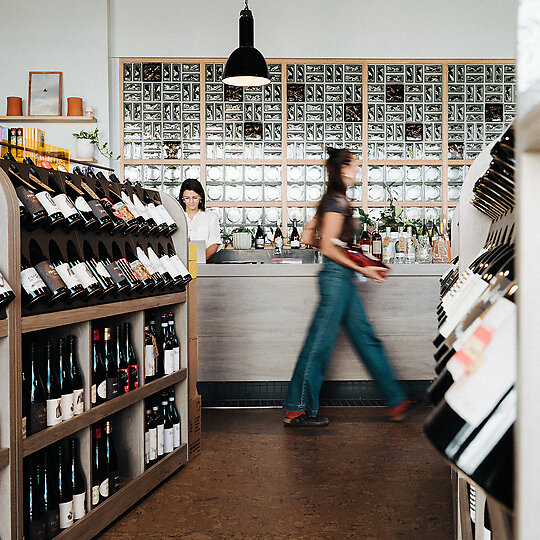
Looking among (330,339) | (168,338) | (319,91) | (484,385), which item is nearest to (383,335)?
(330,339)

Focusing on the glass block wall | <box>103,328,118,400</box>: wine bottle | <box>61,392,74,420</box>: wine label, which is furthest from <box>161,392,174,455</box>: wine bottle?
the glass block wall

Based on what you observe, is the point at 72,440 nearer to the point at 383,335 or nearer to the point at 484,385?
the point at 484,385

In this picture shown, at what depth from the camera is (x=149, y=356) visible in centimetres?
253

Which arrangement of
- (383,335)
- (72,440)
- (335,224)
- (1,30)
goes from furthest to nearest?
(1,30) → (383,335) → (335,224) → (72,440)

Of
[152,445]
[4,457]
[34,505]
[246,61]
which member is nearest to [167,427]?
[152,445]

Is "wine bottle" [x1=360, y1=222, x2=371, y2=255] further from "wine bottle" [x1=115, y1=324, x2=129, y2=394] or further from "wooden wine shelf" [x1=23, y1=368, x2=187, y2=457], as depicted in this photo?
"wine bottle" [x1=115, y1=324, x2=129, y2=394]

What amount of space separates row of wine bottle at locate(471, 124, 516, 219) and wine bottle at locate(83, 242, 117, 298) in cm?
124

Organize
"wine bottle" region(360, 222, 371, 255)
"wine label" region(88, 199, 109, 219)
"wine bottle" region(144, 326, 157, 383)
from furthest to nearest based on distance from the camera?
1. "wine bottle" region(360, 222, 371, 255)
2. "wine bottle" region(144, 326, 157, 383)
3. "wine label" region(88, 199, 109, 219)

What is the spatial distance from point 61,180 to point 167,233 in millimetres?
774

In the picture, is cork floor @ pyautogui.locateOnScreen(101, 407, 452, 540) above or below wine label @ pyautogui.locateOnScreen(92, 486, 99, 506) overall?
below

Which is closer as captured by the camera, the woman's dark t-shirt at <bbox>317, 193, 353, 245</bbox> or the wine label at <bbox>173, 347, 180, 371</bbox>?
the wine label at <bbox>173, 347, 180, 371</bbox>

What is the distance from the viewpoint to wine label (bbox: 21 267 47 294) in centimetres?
170

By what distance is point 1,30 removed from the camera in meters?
5.98

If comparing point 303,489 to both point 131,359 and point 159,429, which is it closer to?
point 159,429
